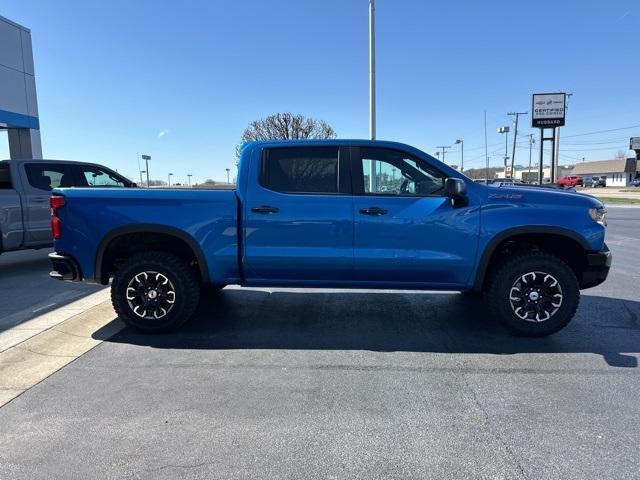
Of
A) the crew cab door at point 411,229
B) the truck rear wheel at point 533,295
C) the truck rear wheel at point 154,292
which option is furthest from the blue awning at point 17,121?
the truck rear wheel at point 533,295

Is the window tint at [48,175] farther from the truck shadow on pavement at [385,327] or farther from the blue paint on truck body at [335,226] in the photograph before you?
the truck shadow on pavement at [385,327]

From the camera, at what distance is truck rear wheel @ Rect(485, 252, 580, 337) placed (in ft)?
14.8

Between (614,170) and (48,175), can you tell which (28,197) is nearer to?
(48,175)

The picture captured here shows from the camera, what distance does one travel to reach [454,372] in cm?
386

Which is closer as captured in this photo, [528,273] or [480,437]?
[480,437]

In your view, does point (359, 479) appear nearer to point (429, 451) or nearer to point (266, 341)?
point (429, 451)

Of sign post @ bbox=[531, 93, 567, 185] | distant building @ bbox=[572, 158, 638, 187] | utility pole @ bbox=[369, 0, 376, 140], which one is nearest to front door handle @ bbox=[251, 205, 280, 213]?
utility pole @ bbox=[369, 0, 376, 140]

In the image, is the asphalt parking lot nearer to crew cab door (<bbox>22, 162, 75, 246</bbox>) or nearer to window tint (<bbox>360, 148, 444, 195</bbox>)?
window tint (<bbox>360, 148, 444, 195</bbox>)

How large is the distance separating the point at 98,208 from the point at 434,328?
378cm

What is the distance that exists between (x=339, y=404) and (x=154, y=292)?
8.05ft

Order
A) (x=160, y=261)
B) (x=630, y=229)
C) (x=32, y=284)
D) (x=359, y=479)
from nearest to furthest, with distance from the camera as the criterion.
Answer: (x=359, y=479) < (x=160, y=261) < (x=32, y=284) < (x=630, y=229)

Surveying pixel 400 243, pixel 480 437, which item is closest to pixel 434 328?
pixel 400 243

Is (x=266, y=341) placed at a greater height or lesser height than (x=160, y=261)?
lesser

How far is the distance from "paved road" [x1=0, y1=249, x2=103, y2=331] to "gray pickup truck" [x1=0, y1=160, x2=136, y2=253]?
23.0 inches
